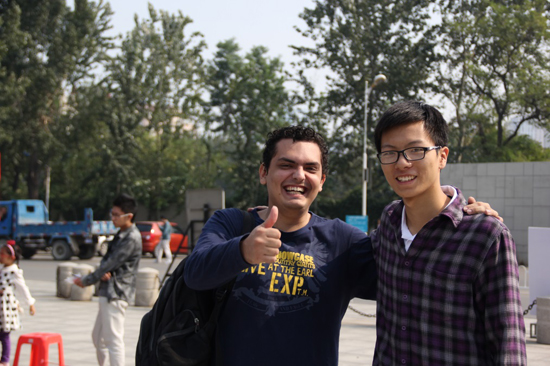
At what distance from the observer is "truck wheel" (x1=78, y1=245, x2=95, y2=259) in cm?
2589

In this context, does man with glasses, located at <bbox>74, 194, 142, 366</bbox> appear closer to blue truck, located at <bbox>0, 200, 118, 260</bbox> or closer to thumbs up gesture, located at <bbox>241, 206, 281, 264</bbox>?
thumbs up gesture, located at <bbox>241, 206, 281, 264</bbox>

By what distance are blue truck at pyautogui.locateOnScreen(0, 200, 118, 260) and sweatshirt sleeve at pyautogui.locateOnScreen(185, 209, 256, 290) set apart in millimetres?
23605

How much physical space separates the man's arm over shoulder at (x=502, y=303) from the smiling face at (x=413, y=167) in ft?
1.12

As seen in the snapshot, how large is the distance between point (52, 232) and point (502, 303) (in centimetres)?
2571

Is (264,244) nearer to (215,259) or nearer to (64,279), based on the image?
(215,259)

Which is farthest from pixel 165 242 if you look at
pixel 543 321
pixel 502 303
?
pixel 502 303

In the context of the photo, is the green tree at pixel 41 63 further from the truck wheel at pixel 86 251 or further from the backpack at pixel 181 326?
the backpack at pixel 181 326

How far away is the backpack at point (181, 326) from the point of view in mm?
2484

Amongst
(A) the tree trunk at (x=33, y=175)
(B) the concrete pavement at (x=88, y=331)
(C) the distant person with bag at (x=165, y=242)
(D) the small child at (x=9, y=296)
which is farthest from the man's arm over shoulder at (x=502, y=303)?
(A) the tree trunk at (x=33, y=175)

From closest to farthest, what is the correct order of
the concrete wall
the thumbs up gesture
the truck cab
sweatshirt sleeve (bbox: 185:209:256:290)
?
the thumbs up gesture → sweatshirt sleeve (bbox: 185:209:256:290) → the concrete wall → the truck cab

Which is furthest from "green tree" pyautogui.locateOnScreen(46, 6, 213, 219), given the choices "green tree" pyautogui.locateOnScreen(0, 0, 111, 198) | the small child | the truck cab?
the small child

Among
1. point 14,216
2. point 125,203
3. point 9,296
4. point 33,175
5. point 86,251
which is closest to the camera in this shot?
point 125,203

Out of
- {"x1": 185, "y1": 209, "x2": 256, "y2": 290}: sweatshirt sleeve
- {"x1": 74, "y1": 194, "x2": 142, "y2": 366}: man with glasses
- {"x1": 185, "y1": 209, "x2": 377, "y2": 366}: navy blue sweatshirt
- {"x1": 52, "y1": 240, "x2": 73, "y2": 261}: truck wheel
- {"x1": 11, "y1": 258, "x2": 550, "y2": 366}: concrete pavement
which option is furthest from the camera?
{"x1": 52, "y1": 240, "x2": 73, "y2": 261}: truck wheel

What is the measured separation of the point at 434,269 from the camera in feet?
7.41
